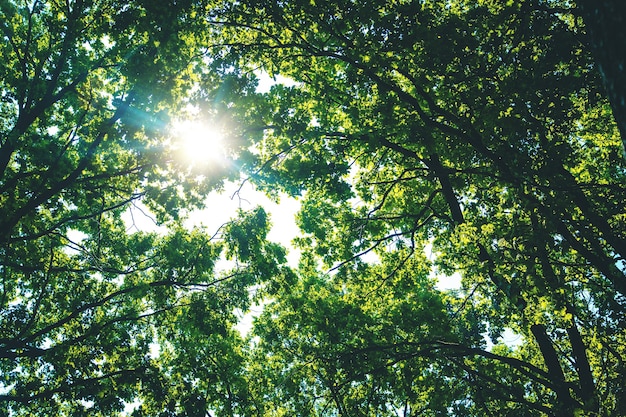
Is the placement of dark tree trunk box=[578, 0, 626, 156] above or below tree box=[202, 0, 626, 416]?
below

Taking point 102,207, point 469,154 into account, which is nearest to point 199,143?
point 102,207

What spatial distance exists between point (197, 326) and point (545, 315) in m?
8.94

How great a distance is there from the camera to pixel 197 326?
10391 mm

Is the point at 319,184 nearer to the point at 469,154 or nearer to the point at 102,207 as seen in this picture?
the point at 469,154

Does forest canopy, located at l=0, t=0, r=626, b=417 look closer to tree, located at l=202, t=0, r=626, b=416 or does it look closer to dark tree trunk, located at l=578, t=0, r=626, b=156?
tree, located at l=202, t=0, r=626, b=416

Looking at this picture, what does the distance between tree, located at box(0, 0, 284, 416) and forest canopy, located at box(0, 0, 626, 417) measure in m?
0.06

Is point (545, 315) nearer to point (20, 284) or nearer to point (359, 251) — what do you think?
point (359, 251)

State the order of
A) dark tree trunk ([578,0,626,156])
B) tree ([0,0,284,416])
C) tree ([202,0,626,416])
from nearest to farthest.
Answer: dark tree trunk ([578,0,626,156]) < tree ([202,0,626,416]) < tree ([0,0,284,416])

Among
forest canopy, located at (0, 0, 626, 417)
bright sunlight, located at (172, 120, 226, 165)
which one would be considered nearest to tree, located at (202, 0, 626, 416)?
forest canopy, located at (0, 0, 626, 417)

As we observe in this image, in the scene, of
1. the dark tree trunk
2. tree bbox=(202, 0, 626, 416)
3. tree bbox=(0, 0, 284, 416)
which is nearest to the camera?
the dark tree trunk

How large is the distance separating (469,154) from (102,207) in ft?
29.5

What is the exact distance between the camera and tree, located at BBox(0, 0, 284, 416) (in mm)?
7945

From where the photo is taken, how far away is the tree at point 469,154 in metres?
6.37

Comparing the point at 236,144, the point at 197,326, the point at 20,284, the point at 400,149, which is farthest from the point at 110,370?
the point at 400,149
